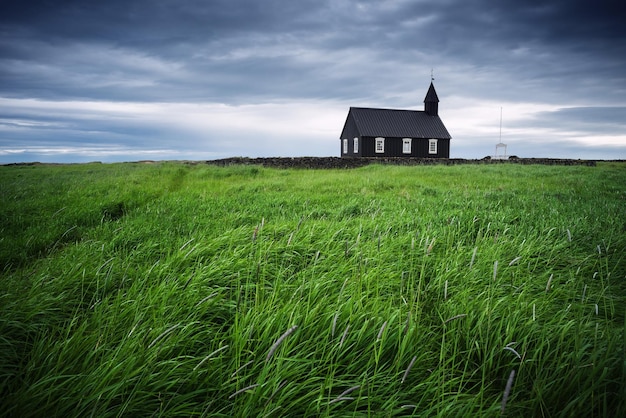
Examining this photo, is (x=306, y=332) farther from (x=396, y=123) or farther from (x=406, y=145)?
(x=396, y=123)

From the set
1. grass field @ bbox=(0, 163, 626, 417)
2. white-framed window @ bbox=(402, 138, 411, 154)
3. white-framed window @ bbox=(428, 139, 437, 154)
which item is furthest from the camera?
white-framed window @ bbox=(428, 139, 437, 154)

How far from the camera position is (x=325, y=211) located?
731 centimetres

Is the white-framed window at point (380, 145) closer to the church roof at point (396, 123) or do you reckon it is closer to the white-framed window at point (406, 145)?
the church roof at point (396, 123)

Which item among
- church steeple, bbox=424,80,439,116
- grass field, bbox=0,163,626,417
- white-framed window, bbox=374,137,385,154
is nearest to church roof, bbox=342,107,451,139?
church steeple, bbox=424,80,439,116

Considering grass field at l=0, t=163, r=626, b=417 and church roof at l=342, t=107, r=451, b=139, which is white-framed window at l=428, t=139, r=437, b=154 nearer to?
church roof at l=342, t=107, r=451, b=139

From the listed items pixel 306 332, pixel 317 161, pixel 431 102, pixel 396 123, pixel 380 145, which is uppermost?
pixel 431 102

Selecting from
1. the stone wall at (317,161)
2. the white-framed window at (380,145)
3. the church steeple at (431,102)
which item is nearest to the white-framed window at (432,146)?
the church steeple at (431,102)

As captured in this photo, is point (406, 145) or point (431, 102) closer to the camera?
point (406, 145)

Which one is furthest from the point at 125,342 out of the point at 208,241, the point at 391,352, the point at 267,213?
the point at 267,213

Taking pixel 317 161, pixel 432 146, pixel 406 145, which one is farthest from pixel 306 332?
pixel 432 146

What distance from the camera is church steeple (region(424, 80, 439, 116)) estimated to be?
4412cm

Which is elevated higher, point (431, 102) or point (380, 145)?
point (431, 102)

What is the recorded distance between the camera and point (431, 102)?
44344 millimetres

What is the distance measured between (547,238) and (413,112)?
42.9 m
